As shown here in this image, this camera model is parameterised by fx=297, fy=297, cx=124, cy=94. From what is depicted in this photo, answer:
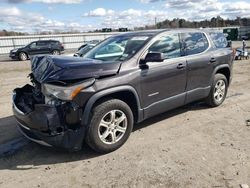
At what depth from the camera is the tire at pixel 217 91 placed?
6215 millimetres

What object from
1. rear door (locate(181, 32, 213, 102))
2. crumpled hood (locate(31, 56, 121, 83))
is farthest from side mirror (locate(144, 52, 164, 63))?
rear door (locate(181, 32, 213, 102))

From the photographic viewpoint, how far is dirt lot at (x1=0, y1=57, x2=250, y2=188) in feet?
11.7

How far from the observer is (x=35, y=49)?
2458 centimetres

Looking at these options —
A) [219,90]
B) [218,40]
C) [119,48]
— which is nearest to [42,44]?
[218,40]

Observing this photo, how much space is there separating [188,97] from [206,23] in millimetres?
66991

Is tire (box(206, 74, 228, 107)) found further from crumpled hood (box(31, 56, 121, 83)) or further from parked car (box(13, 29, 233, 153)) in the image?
crumpled hood (box(31, 56, 121, 83))

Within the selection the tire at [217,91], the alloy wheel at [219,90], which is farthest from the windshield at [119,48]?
the alloy wheel at [219,90]

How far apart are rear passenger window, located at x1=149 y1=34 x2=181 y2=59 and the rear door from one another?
0.16 m

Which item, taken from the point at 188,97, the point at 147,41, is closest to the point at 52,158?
the point at 147,41

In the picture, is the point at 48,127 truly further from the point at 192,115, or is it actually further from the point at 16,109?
the point at 192,115

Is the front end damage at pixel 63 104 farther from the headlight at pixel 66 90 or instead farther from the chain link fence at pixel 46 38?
the chain link fence at pixel 46 38

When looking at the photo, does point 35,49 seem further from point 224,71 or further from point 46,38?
point 224,71

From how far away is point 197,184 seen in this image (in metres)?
3.42

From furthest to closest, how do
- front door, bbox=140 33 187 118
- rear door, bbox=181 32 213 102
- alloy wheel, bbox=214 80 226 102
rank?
alloy wheel, bbox=214 80 226 102
rear door, bbox=181 32 213 102
front door, bbox=140 33 187 118
